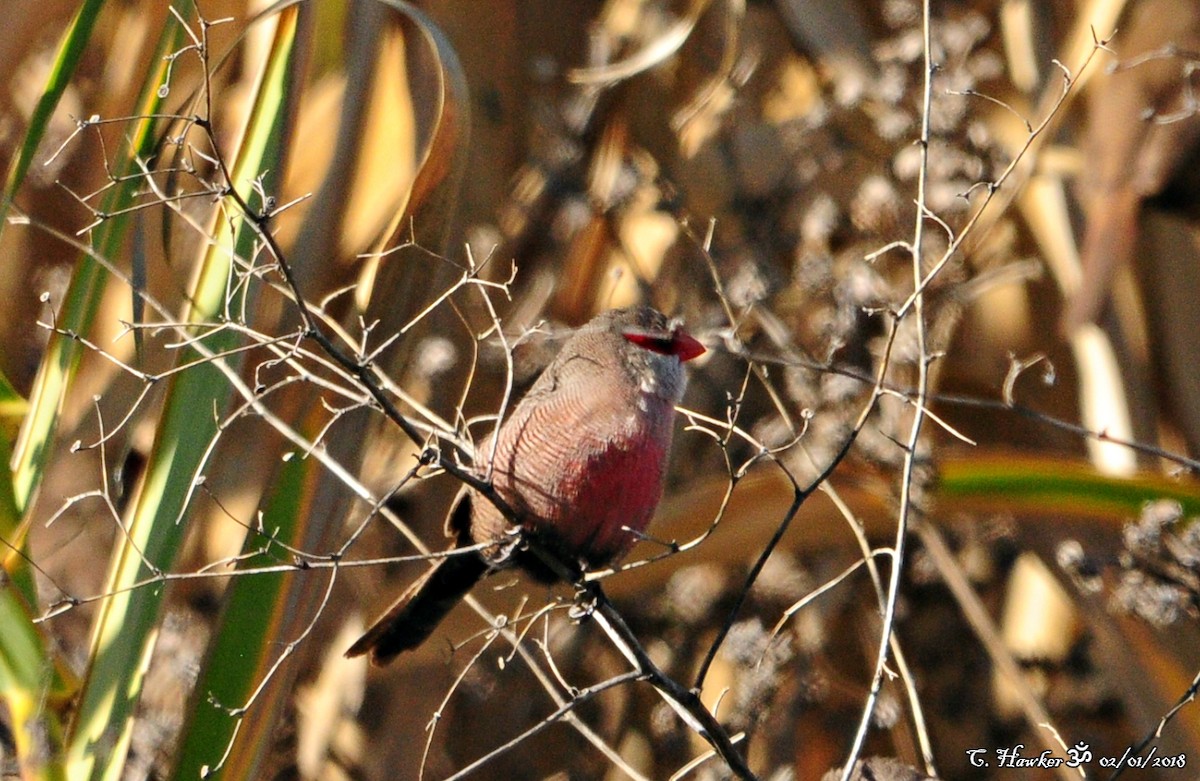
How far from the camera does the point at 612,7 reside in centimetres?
473

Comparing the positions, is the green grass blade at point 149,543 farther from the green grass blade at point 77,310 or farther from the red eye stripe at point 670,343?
the red eye stripe at point 670,343

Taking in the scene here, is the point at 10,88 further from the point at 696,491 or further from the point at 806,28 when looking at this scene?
the point at 806,28

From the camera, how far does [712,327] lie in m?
4.02

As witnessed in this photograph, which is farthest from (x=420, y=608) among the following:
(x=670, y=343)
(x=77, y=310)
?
(x=77, y=310)

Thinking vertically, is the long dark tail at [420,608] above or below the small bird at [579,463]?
below

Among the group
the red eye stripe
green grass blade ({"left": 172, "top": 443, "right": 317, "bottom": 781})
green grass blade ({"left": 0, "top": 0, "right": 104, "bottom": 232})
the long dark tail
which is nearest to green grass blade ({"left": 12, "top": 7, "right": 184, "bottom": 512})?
green grass blade ({"left": 0, "top": 0, "right": 104, "bottom": 232})

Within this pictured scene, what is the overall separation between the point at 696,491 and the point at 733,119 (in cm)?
156

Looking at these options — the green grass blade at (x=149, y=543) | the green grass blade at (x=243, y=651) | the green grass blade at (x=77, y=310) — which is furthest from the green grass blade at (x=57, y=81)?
the green grass blade at (x=243, y=651)

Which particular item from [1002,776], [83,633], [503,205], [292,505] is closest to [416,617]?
[292,505]

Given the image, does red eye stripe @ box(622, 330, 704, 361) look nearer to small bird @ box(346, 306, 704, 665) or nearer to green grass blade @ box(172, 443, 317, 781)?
small bird @ box(346, 306, 704, 665)

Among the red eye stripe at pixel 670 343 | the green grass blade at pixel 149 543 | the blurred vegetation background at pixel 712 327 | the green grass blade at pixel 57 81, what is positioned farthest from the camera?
the blurred vegetation background at pixel 712 327

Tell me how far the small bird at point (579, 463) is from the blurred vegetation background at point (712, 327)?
281 millimetres

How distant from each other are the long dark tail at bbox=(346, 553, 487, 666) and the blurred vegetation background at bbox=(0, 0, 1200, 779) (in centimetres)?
21

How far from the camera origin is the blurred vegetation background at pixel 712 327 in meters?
3.17
